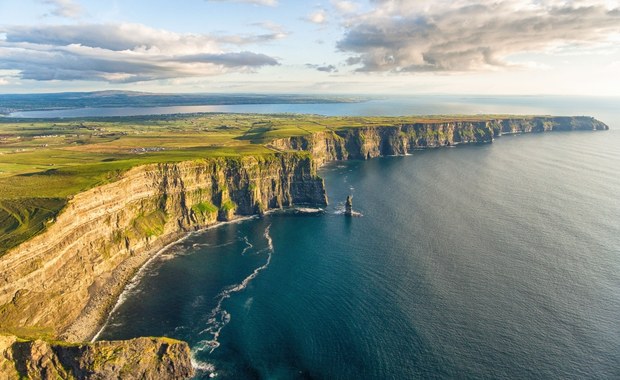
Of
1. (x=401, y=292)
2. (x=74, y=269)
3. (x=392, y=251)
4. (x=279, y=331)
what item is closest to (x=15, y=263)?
(x=74, y=269)

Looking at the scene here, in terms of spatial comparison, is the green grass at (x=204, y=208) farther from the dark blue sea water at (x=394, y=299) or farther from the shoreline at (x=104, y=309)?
the shoreline at (x=104, y=309)

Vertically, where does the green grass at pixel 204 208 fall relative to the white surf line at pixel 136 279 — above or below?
above

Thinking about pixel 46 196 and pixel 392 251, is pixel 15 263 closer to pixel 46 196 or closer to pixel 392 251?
pixel 46 196

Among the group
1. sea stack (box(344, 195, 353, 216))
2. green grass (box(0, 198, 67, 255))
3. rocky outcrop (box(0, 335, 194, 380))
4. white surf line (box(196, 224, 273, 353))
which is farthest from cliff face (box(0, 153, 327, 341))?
sea stack (box(344, 195, 353, 216))

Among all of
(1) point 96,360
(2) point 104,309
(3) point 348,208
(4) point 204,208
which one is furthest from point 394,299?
(4) point 204,208

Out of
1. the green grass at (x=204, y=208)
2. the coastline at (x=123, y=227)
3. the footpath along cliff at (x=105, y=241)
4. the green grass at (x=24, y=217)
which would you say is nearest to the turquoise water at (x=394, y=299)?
the coastline at (x=123, y=227)

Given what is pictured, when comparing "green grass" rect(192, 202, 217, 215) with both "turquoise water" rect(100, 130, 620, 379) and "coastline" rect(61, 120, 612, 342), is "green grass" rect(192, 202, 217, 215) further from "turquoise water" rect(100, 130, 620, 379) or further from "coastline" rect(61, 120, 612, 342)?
"coastline" rect(61, 120, 612, 342)

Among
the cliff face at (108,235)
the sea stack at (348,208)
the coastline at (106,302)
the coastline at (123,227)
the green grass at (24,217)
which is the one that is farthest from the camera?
the sea stack at (348,208)
